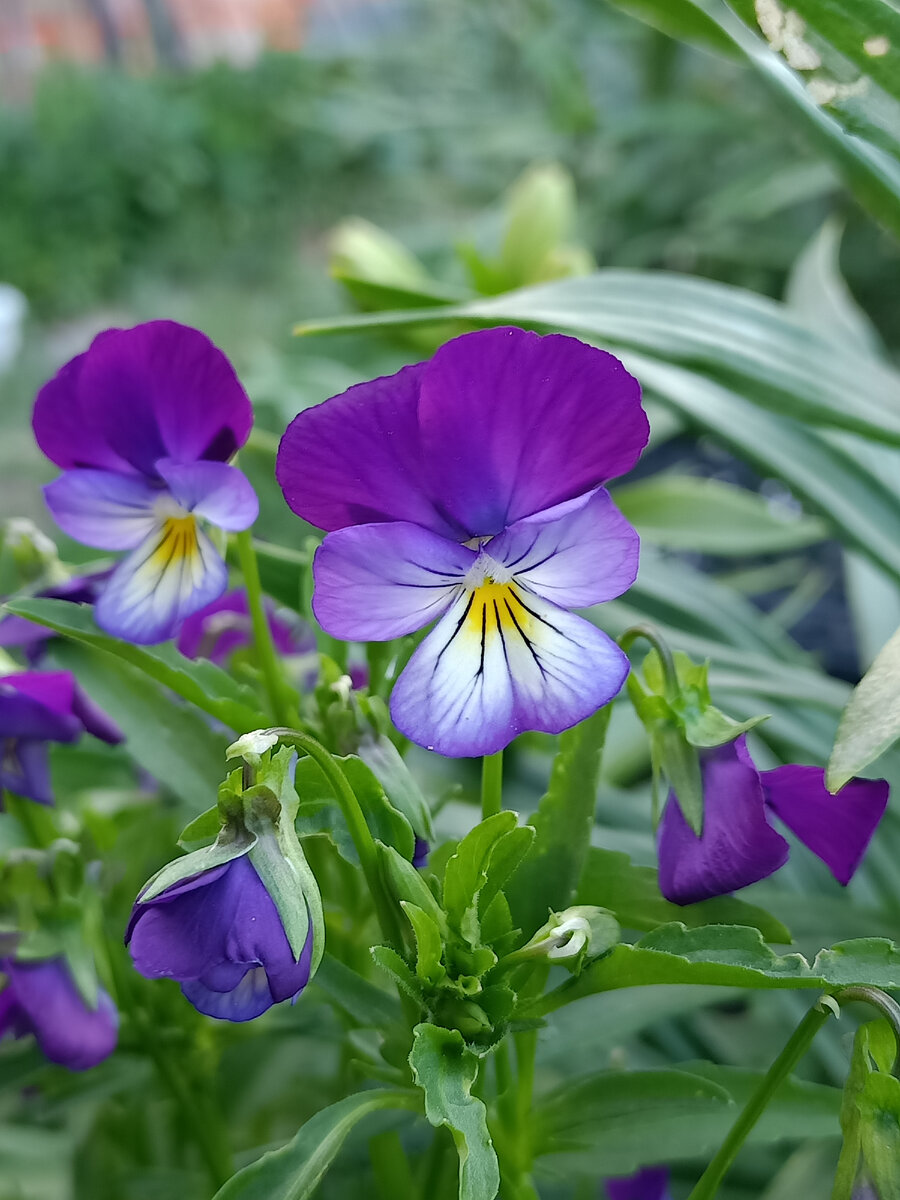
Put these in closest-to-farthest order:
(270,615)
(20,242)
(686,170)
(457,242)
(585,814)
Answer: (585,814) → (270,615) → (457,242) → (686,170) → (20,242)

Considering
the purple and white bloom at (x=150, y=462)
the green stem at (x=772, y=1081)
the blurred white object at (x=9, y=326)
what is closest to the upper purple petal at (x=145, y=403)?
the purple and white bloom at (x=150, y=462)

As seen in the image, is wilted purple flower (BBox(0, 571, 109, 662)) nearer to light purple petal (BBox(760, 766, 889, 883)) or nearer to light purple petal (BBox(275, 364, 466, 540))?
light purple petal (BBox(275, 364, 466, 540))

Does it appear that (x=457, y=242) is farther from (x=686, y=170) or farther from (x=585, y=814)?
(x=686, y=170)

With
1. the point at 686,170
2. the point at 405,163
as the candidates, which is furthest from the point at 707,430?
the point at 405,163

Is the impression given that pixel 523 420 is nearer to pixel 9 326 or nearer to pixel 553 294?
pixel 553 294

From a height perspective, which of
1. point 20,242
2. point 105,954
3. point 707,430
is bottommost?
point 20,242

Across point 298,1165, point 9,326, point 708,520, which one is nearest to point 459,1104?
point 298,1165
